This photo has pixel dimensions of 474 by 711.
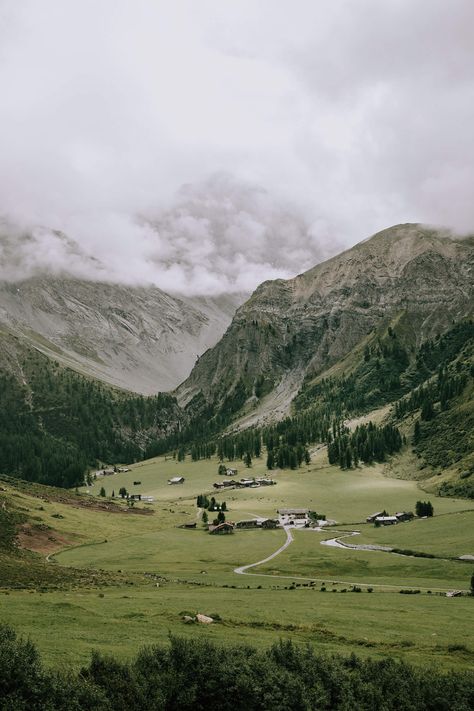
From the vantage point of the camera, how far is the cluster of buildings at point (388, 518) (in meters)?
139

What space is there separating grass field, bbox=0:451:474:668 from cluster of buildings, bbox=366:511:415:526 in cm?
359

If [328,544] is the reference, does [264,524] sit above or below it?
above

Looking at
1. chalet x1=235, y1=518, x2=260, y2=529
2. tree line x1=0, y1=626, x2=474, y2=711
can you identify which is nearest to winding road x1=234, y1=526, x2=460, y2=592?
chalet x1=235, y1=518, x2=260, y2=529

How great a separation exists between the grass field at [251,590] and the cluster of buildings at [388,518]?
359 centimetres

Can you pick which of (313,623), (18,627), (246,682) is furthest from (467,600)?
(18,627)

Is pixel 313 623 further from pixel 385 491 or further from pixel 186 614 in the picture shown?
pixel 385 491

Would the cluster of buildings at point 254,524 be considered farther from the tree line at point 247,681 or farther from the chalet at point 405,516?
the tree line at point 247,681

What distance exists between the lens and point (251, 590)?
68875 mm

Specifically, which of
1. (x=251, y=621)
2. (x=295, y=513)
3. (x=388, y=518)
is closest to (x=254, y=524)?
(x=295, y=513)

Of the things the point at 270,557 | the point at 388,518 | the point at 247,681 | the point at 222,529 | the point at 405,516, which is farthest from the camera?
the point at 405,516

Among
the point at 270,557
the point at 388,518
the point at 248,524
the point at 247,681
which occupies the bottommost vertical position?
the point at 247,681

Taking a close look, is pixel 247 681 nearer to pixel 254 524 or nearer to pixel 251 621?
pixel 251 621

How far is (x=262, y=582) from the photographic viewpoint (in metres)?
78.3

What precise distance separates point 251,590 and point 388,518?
3137 inches
